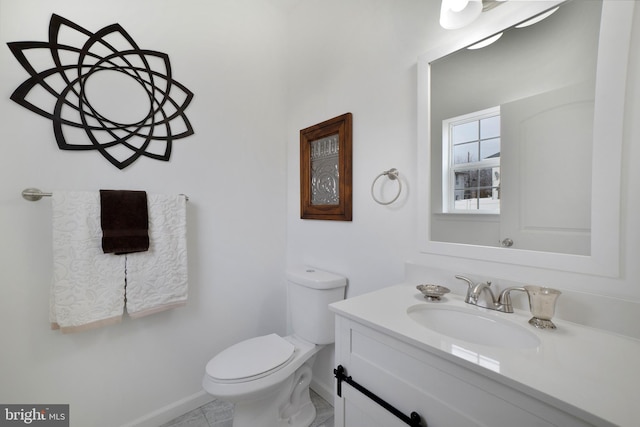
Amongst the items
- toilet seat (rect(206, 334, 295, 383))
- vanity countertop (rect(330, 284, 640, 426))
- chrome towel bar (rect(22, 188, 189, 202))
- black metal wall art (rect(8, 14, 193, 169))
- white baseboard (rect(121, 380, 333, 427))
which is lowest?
white baseboard (rect(121, 380, 333, 427))

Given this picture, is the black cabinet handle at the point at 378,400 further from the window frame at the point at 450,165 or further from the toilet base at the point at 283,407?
the window frame at the point at 450,165

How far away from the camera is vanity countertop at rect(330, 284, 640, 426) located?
1.62 ft

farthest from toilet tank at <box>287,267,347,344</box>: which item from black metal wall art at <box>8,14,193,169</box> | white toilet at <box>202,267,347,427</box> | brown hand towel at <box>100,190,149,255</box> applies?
black metal wall art at <box>8,14,193,169</box>

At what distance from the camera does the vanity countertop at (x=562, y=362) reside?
1.62 feet

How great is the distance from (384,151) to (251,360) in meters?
1.22

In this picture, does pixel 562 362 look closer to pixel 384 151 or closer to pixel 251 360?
pixel 384 151

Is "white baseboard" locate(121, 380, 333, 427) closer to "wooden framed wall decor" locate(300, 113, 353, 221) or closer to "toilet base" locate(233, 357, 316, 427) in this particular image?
"toilet base" locate(233, 357, 316, 427)

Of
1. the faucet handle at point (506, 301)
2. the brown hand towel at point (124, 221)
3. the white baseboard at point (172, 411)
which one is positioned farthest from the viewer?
the white baseboard at point (172, 411)

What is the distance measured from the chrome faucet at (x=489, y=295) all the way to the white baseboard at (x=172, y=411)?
162 centimetres

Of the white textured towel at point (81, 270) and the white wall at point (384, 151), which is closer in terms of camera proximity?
the white wall at point (384, 151)

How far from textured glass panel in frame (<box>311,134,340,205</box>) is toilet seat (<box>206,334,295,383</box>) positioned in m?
0.87

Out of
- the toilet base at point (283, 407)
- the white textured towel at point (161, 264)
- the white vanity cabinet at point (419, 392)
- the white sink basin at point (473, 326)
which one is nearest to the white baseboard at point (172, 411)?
the toilet base at point (283, 407)

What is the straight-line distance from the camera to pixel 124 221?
4.19 feet

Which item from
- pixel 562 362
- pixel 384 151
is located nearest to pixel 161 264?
pixel 384 151
